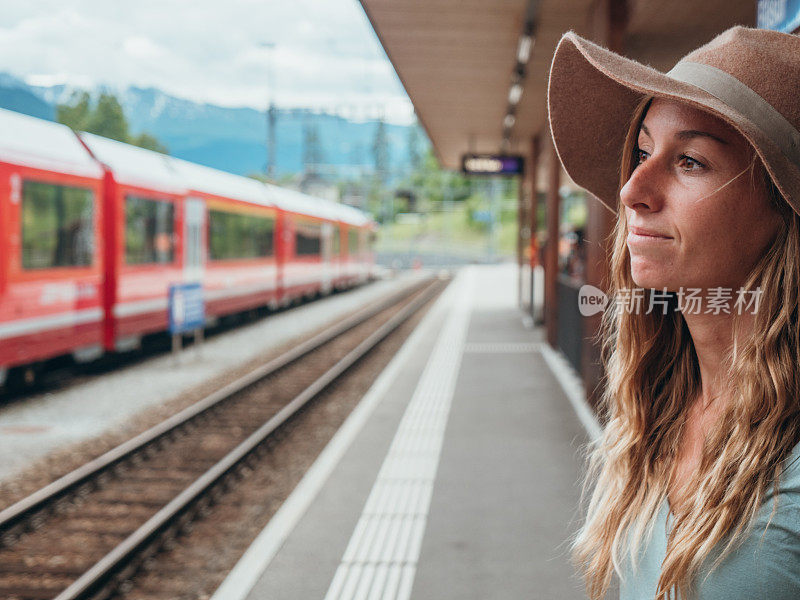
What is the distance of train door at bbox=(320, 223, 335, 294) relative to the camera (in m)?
26.1

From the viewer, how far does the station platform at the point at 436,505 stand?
389 centimetres

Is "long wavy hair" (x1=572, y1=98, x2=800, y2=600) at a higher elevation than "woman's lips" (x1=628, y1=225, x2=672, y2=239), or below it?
below

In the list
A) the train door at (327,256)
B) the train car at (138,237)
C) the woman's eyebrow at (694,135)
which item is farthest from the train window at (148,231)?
the train door at (327,256)

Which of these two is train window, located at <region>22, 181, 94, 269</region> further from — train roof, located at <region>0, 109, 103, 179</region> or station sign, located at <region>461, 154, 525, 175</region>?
station sign, located at <region>461, 154, 525, 175</region>

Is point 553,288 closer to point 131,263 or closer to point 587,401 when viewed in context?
point 587,401

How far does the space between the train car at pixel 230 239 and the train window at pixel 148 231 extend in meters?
0.72

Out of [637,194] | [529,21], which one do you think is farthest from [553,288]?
[637,194]

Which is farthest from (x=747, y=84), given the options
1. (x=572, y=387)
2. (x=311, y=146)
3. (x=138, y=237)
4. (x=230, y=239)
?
(x=311, y=146)

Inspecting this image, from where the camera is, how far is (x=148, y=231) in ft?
38.8

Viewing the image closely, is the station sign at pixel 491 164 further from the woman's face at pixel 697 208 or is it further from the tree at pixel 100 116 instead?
the tree at pixel 100 116

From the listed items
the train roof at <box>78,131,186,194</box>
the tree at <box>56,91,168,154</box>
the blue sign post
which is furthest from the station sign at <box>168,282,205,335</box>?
the tree at <box>56,91,168,154</box>

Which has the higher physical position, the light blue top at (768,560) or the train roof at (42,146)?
the train roof at (42,146)

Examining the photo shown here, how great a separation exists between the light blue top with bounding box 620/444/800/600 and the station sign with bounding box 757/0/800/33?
9.78 ft

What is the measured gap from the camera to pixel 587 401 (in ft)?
26.2
